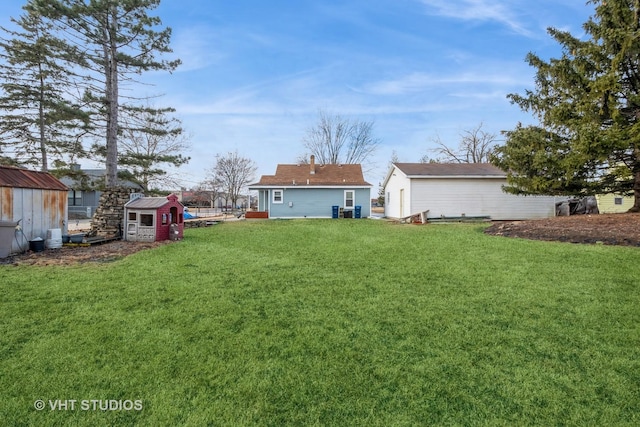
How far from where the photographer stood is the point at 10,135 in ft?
53.4

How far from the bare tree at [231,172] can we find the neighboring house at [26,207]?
2930 cm

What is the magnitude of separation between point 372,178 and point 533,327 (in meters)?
38.7

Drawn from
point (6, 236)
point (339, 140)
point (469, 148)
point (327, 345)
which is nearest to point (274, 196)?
point (6, 236)

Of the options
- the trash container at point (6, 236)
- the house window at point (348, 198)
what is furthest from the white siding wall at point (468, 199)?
the trash container at point (6, 236)

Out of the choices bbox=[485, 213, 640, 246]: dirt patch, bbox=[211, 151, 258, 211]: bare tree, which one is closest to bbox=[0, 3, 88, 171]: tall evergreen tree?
bbox=[485, 213, 640, 246]: dirt patch

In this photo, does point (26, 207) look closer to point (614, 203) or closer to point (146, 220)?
point (146, 220)

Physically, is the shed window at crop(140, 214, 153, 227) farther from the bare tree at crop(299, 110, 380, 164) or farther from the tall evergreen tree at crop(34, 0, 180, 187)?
the bare tree at crop(299, 110, 380, 164)

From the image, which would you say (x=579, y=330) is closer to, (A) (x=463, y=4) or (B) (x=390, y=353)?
(B) (x=390, y=353)

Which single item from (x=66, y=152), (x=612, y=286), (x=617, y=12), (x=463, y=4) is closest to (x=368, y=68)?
(x=463, y=4)

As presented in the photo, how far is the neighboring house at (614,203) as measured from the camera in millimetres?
19062

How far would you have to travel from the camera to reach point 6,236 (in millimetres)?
7180

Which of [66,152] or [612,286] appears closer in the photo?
[612,286]

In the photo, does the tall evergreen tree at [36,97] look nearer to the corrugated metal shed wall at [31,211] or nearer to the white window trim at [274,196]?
the corrugated metal shed wall at [31,211]

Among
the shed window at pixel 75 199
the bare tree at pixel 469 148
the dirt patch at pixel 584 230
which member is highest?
the bare tree at pixel 469 148
